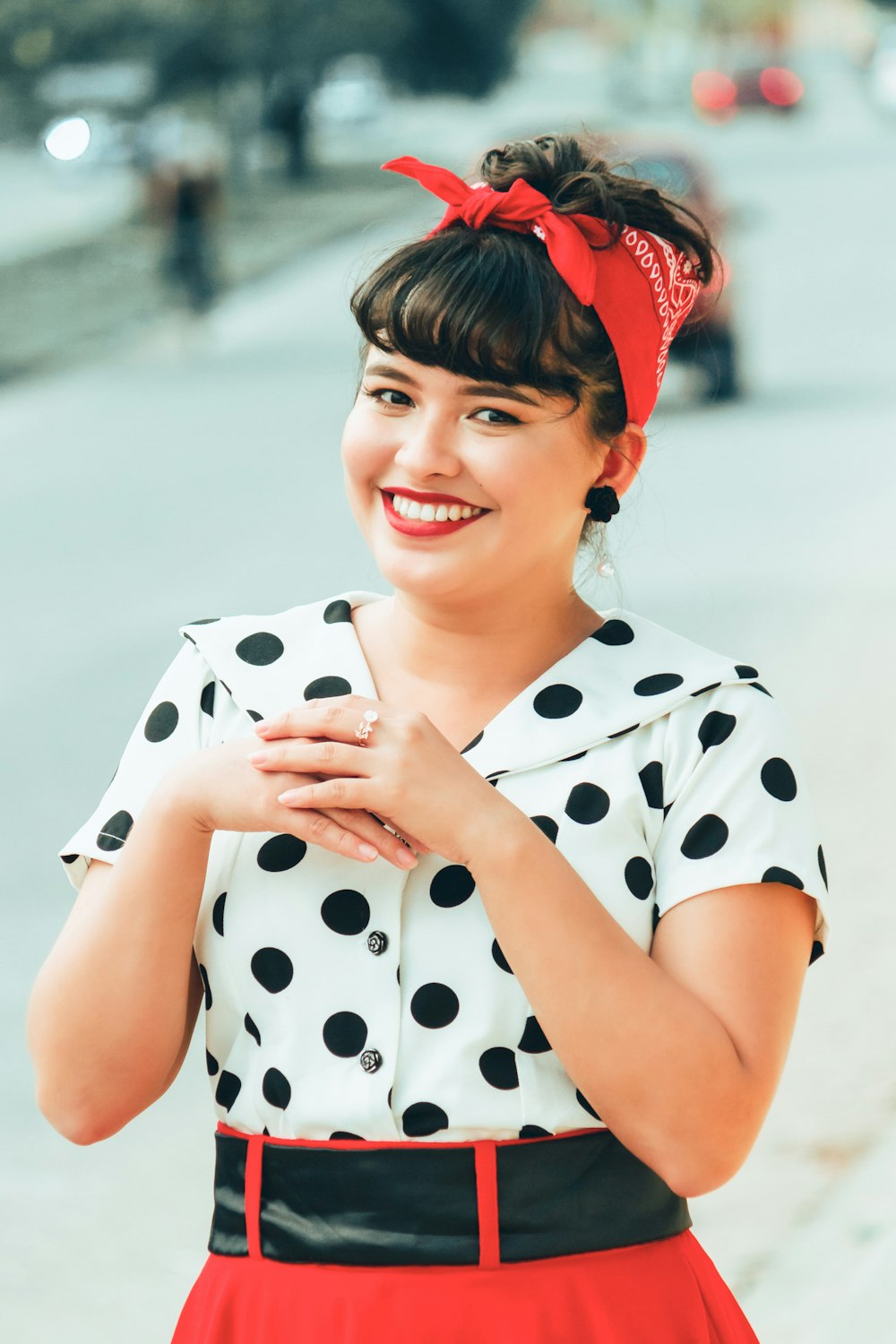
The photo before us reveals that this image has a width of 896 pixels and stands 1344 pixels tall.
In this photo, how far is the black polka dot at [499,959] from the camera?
5.55ft

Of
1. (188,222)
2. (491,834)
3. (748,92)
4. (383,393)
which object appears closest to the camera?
(491,834)

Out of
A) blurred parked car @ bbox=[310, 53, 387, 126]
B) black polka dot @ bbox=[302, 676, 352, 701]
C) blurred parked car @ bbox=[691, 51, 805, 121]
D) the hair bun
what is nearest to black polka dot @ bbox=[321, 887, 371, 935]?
black polka dot @ bbox=[302, 676, 352, 701]

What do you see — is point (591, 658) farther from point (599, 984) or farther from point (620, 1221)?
point (620, 1221)

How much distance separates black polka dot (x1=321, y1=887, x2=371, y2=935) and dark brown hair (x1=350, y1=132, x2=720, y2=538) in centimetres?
48

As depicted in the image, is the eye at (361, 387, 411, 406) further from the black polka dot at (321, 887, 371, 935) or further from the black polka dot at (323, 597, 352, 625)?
the black polka dot at (321, 887, 371, 935)

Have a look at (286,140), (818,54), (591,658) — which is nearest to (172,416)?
(591,658)

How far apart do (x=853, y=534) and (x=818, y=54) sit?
50.8 meters

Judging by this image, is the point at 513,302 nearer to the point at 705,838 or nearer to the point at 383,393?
the point at 383,393

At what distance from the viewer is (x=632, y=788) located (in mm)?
1724

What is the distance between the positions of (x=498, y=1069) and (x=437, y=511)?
50cm

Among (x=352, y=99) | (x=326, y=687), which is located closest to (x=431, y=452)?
(x=326, y=687)

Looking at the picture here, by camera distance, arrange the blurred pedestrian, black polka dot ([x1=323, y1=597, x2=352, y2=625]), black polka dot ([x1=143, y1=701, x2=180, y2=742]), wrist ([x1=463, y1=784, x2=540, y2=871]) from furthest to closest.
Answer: the blurred pedestrian
black polka dot ([x1=323, y1=597, x2=352, y2=625])
black polka dot ([x1=143, y1=701, x2=180, y2=742])
wrist ([x1=463, y1=784, x2=540, y2=871])

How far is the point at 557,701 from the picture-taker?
1804mm

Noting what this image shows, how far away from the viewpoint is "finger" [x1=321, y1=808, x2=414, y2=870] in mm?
1657
